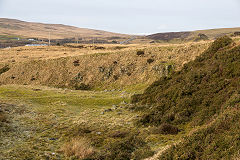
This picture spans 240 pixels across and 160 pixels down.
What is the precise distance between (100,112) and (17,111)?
30.6 feet

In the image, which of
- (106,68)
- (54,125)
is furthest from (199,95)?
(106,68)

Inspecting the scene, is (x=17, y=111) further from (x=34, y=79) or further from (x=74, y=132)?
(x=34, y=79)

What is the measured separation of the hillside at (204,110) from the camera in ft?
31.5

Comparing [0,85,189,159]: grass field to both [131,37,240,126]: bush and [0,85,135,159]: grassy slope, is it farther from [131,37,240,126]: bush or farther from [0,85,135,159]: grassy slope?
[131,37,240,126]: bush

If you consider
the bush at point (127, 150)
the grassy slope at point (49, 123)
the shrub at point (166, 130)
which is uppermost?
the shrub at point (166, 130)

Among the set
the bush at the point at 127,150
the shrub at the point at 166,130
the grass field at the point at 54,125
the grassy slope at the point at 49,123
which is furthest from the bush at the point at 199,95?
the bush at the point at 127,150

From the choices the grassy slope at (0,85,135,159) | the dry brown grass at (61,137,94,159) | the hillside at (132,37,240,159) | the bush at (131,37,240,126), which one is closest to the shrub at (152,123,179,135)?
the hillside at (132,37,240,159)

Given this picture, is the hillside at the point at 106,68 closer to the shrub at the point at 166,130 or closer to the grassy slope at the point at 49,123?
the grassy slope at the point at 49,123

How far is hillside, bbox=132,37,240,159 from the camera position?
9609mm

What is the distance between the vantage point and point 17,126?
715 inches

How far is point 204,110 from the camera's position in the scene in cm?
1664

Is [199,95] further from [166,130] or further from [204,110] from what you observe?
[166,130]

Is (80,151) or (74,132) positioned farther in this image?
(74,132)

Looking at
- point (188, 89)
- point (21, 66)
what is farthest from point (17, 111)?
point (21, 66)
